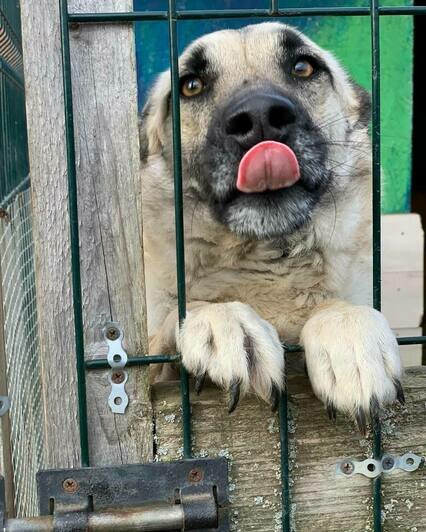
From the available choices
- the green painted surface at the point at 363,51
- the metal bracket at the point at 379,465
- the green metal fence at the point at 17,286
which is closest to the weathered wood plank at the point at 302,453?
the metal bracket at the point at 379,465

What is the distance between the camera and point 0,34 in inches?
91.2

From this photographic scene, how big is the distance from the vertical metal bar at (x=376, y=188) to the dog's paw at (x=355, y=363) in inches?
2.7

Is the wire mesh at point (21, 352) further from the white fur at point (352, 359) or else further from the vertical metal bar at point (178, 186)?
the white fur at point (352, 359)

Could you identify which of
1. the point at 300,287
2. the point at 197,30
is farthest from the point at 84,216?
the point at 197,30

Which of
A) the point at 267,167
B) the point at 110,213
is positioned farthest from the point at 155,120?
the point at 110,213

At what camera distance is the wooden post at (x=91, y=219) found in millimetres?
1446

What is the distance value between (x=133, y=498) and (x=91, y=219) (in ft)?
1.94

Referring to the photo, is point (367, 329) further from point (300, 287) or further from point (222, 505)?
point (300, 287)

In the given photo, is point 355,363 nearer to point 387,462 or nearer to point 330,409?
point 330,409

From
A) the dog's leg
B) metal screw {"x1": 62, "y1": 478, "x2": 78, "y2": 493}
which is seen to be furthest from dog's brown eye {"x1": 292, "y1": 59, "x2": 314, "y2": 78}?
metal screw {"x1": 62, "y1": 478, "x2": 78, "y2": 493}

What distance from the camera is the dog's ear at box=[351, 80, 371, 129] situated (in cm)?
295

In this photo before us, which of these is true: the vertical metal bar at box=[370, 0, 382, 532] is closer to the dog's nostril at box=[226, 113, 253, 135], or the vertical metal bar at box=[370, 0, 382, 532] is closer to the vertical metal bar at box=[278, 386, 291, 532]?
the vertical metal bar at box=[278, 386, 291, 532]

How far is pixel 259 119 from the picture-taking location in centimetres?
202

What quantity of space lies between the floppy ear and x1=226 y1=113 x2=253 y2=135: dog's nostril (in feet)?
2.21
